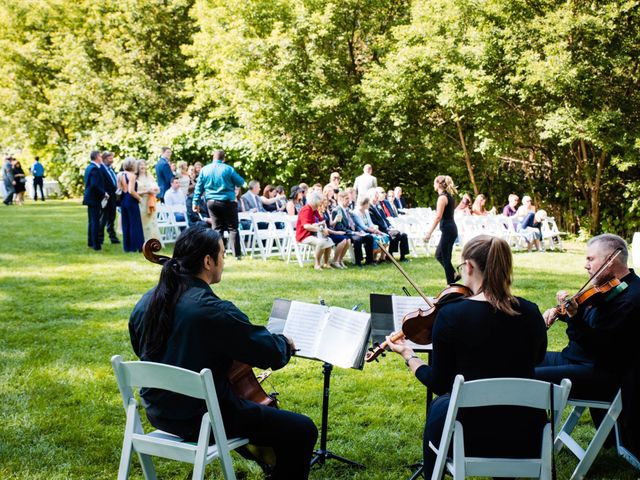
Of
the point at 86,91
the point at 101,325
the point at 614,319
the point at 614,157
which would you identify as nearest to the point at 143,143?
the point at 86,91

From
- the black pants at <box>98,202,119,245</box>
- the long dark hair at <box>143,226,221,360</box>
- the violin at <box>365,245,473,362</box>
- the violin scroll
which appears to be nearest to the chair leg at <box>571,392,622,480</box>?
the violin at <box>365,245,473,362</box>


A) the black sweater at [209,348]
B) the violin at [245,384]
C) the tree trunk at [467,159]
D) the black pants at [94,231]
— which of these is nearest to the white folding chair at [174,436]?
the black sweater at [209,348]

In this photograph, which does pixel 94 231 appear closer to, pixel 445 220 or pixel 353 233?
pixel 353 233

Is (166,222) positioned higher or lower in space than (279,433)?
higher

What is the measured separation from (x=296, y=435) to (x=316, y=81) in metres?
19.6

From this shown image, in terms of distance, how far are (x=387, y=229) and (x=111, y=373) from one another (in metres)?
9.22

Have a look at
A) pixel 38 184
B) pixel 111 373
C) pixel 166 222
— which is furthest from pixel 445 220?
pixel 38 184

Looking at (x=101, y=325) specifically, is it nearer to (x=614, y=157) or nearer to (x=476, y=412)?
(x=476, y=412)

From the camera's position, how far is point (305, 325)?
3988 millimetres

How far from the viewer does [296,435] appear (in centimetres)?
353

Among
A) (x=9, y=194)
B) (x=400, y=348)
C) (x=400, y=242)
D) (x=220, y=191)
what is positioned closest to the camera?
(x=400, y=348)

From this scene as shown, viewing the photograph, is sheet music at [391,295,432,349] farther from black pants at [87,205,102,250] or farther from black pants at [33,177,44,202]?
black pants at [33,177,44,202]

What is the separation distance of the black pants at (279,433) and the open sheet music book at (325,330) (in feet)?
1.39

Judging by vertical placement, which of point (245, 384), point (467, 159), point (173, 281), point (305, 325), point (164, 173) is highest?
point (467, 159)
